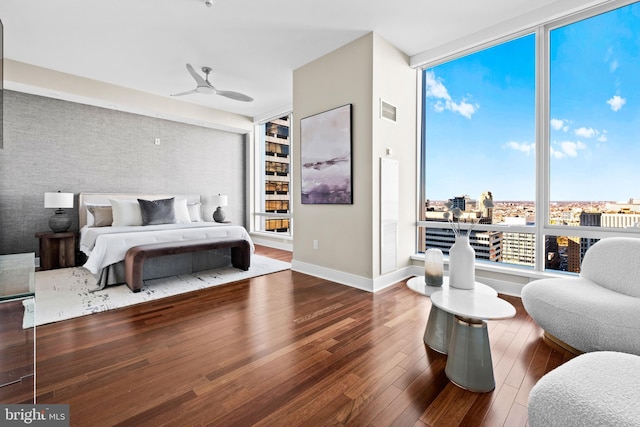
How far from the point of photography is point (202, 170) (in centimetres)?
611

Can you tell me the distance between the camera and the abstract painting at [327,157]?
3.49 metres

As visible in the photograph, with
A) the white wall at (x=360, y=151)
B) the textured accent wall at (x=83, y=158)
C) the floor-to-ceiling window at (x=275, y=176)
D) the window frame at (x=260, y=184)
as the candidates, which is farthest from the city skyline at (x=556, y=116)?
the textured accent wall at (x=83, y=158)

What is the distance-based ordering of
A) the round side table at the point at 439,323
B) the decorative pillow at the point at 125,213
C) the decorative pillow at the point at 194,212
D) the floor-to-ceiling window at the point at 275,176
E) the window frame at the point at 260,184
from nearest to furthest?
the round side table at the point at 439,323 → the decorative pillow at the point at 125,213 → the decorative pillow at the point at 194,212 → the floor-to-ceiling window at the point at 275,176 → the window frame at the point at 260,184

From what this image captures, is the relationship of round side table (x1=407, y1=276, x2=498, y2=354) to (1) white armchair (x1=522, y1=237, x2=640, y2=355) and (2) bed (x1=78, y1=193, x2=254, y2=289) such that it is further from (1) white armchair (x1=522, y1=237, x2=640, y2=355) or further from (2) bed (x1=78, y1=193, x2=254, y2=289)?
(2) bed (x1=78, y1=193, x2=254, y2=289)

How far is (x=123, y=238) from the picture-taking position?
10.7 ft

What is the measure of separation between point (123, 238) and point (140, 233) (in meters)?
0.22

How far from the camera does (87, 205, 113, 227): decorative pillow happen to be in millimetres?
4402

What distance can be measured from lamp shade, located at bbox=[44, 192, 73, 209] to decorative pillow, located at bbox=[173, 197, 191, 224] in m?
1.38

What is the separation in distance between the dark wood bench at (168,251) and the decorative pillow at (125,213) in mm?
1410

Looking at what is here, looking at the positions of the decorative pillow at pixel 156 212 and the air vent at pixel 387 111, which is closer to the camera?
the air vent at pixel 387 111

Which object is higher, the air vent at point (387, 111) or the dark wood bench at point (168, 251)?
the air vent at point (387, 111)

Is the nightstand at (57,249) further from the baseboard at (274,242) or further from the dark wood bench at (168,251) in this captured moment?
the baseboard at (274,242)

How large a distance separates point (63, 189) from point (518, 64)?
6534mm

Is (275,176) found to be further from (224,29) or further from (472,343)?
(472,343)
